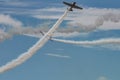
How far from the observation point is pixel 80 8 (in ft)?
197

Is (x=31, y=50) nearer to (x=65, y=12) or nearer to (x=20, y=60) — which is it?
(x=20, y=60)

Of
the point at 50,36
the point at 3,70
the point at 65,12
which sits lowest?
the point at 3,70

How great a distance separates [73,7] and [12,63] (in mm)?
21569

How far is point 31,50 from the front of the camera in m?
56.7

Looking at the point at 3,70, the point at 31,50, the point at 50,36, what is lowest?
the point at 3,70

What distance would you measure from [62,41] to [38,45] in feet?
21.1

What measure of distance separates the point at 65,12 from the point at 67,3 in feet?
8.11

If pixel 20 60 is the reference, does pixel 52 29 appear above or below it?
above

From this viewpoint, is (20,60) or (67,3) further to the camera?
(67,3)

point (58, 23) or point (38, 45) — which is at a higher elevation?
point (58, 23)

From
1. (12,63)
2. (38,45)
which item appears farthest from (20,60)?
(38,45)

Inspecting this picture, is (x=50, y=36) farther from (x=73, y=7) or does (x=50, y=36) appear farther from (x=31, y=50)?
(x=73, y=7)

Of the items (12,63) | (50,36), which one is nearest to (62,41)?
(50,36)

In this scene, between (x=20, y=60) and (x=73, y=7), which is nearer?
(x=20, y=60)
